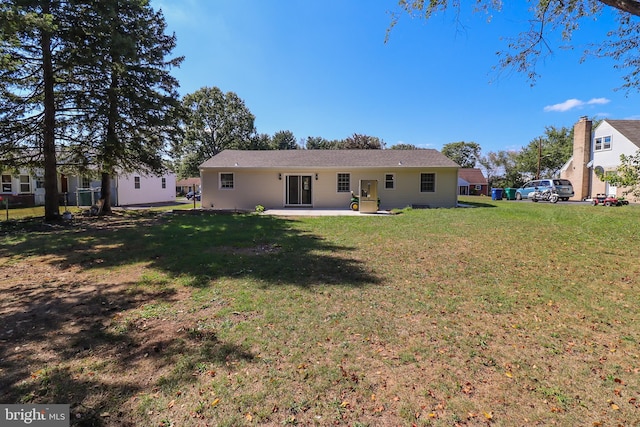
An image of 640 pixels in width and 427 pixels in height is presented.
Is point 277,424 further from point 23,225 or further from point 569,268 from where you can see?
point 23,225

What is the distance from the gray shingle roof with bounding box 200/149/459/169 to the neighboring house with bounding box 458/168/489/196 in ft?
80.5

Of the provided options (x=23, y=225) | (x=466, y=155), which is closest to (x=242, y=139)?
(x=23, y=225)

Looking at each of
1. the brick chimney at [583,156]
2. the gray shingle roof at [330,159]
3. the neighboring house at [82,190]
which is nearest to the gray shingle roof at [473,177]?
the brick chimney at [583,156]

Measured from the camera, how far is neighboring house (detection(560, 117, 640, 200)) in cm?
2261

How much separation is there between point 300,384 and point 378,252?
4.78 metres

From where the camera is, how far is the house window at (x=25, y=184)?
21.7 m

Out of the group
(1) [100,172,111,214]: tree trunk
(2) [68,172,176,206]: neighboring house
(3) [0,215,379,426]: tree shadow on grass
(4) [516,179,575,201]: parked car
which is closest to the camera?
(3) [0,215,379,426]: tree shadow on grass

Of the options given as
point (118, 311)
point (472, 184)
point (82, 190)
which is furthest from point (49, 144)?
point (472, 184)

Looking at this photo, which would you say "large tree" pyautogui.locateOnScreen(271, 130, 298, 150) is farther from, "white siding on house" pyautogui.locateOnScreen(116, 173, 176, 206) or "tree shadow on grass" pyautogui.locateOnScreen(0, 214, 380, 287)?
"tree shadow on grass" pyautogui.locateOnScreen(0, 214, 380, 287)

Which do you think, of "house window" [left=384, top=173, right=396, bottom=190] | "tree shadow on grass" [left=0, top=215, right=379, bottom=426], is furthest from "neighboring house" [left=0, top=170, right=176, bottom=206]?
"house window" [left=384, top=173, right=396, bottom=190]

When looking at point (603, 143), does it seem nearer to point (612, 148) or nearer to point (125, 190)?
point (612, 148)

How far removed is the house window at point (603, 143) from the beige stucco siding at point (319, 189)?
16.0 metres

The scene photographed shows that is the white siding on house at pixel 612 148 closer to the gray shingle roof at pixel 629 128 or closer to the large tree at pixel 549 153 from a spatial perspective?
the gray shingle roof at pixel 629 128

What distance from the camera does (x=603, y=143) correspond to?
24125 millimetres
